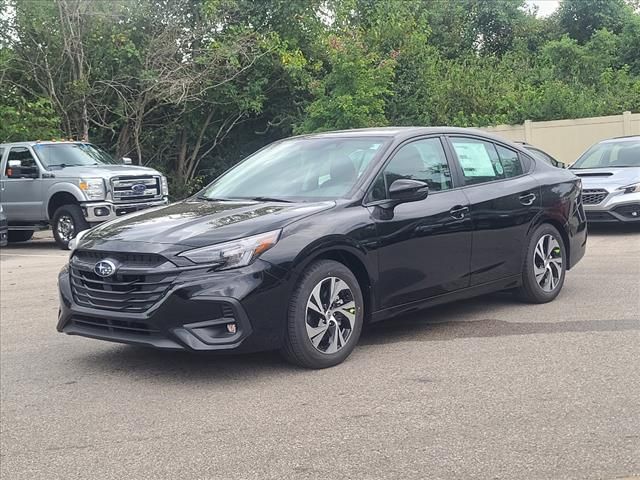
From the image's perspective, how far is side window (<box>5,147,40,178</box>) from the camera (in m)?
14.9

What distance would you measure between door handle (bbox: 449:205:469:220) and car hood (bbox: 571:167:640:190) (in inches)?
258

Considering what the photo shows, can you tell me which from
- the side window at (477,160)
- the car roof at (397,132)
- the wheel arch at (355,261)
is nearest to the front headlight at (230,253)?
the wheel arch at (355,261)

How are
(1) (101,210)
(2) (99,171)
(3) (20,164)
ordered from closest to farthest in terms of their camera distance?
(1) (101,210) < (2) (99,171) < (3) (20,164)

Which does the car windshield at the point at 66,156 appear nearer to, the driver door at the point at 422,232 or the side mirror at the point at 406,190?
the driver door at the point at 422,232

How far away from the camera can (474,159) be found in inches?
268

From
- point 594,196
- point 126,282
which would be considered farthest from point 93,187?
point 126,282

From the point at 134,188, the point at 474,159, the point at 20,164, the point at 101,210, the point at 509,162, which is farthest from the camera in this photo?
the point at 20,164

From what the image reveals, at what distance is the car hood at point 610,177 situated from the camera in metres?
12.1

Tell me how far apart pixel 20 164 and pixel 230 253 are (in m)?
11.4

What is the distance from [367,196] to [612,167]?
8477 mm

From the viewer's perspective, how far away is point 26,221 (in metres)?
15.3

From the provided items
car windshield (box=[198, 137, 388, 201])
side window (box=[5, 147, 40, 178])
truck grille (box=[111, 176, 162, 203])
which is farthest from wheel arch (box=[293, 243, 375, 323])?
side window (box=[5, 147, 40, 178])

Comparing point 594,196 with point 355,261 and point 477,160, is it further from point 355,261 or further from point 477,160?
point 355,261

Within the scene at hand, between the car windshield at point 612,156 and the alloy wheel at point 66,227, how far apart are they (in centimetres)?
901
